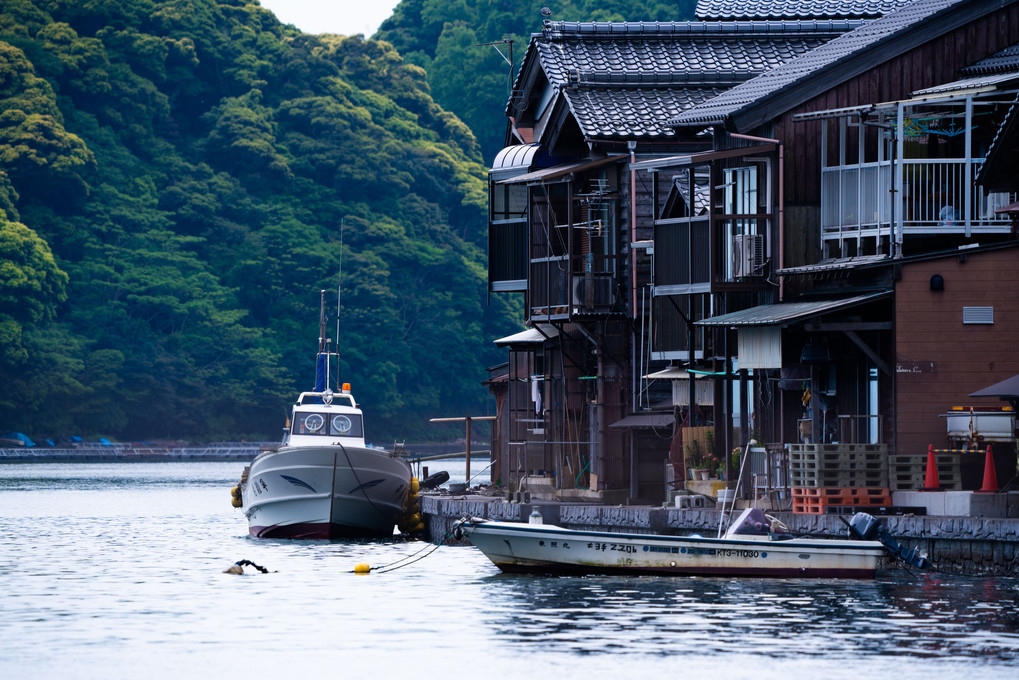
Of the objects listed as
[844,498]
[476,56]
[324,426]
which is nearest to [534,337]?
[324,426]

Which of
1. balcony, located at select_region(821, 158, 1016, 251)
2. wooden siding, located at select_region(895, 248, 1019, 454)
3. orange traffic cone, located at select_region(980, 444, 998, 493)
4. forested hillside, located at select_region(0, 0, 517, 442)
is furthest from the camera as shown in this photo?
forested hillside, located at select_region(0, 0, 517, 442)

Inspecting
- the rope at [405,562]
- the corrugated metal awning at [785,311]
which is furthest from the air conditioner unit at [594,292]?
the rope at [405,562]

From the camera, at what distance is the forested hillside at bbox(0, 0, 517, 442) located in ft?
387

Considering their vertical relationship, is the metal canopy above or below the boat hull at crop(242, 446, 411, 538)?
above

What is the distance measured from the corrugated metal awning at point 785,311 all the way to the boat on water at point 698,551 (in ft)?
12.8

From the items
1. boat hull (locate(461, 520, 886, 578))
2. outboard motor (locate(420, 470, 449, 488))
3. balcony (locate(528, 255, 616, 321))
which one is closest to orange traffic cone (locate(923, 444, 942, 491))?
boat hull (locate(461, 520, 886, 578))

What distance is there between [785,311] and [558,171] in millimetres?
9597

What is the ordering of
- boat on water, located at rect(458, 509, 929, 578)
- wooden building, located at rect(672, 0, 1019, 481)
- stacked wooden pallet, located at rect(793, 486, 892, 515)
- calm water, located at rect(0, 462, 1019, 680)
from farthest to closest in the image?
wooden building, located at rect(672, 0, 1019, 481) < stacked wooden pallet, located at rect(793, 486, 892, 515) < boat on water, located at rect(458, 509, 929, 578) < calm water, located at rect(0, 462, 1019, 680)

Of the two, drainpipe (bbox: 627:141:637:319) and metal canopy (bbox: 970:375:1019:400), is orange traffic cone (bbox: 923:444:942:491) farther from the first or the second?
drainpipe (bbox: 627:141:637:319)

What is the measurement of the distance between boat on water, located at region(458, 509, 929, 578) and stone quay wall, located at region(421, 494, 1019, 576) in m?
0.58

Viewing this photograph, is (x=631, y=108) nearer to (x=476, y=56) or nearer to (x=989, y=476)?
(x=989, y=476)

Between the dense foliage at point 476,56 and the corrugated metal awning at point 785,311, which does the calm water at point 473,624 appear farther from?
the dense foliage at point 476,56

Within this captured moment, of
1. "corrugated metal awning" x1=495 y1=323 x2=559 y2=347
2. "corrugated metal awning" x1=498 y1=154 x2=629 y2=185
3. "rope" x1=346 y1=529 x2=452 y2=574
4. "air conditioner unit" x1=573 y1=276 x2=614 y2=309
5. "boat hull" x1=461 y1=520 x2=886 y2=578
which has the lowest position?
"rope" x1=346 y1=529 x2=452 y2=574

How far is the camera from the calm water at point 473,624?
20531 millimetres
